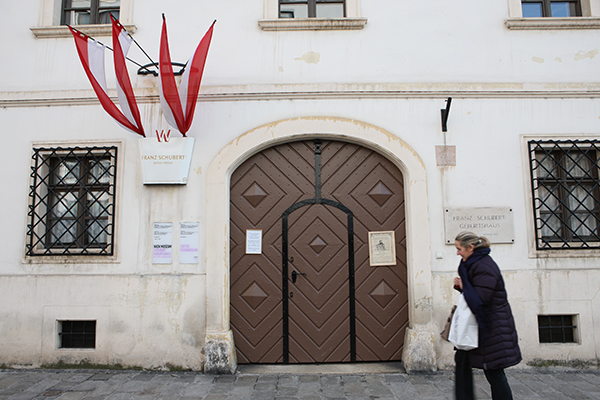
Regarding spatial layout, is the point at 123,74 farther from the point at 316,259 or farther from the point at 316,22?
the point at 316,259

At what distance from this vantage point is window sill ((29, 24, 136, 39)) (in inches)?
198

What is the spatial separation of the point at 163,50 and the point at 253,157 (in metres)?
1.59

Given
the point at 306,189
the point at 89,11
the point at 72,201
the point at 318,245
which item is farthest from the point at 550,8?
the point at 72,201

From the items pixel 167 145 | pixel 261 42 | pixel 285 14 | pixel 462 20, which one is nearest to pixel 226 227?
pixel 167 145

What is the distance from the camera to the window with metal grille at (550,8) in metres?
5.20

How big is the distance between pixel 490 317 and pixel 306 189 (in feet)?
8.59

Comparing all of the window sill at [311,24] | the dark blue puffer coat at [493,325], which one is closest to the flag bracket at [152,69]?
the window sill at [311,24]

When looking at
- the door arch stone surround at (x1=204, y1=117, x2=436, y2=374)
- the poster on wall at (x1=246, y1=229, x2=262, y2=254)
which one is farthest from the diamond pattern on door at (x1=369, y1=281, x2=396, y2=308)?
the poster on wall at (x1=246, y1=229, x2=262, y2=254)

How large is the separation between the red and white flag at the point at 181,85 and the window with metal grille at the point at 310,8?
4.22 feet

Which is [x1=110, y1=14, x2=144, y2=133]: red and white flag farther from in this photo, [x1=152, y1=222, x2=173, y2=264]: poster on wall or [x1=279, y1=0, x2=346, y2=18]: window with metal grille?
[x1=279, y1=0, x2=346, y2=18]: window with metal grille

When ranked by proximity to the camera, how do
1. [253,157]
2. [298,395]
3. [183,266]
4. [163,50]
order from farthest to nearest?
[253,157]
[183,266]
[163,50]
[298,395]

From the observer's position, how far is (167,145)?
189 inches

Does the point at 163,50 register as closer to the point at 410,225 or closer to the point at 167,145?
the point at 167,145

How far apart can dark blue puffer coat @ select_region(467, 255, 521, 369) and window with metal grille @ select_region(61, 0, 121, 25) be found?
5.54 m
